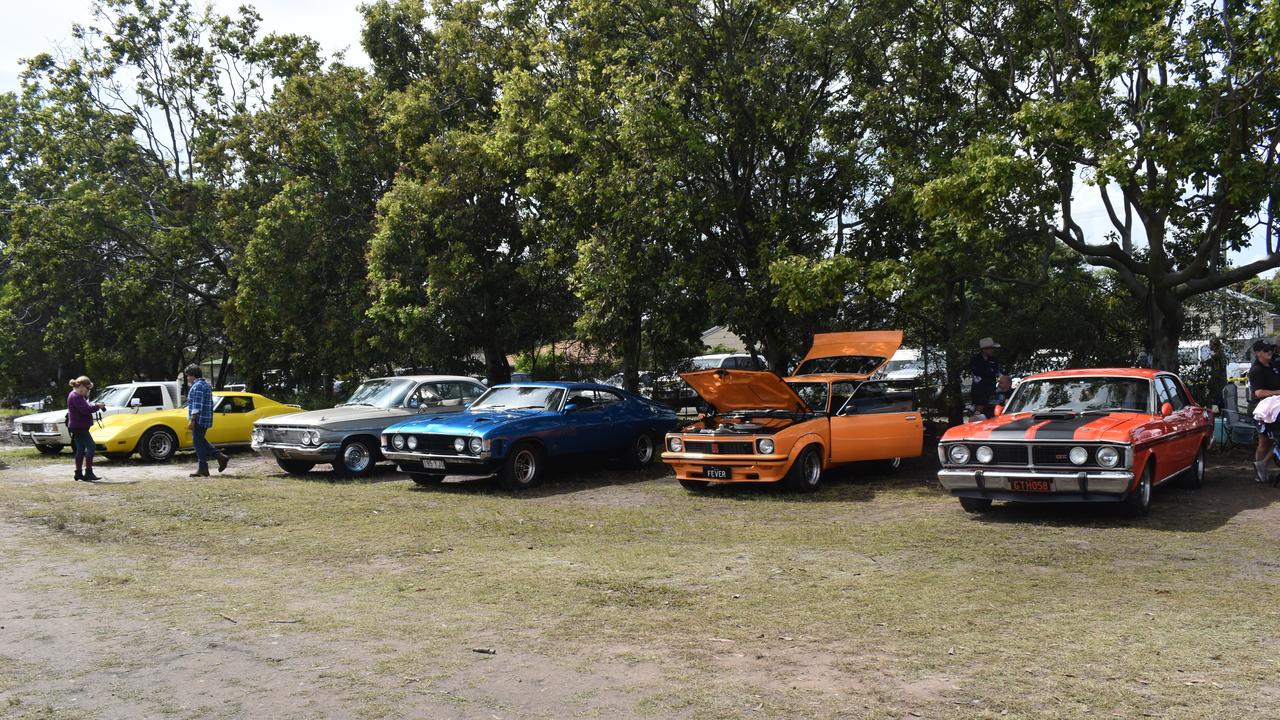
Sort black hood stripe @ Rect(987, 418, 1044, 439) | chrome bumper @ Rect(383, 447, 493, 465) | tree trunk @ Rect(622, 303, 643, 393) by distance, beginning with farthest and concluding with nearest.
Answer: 1. tree trunk @ Rect(622, 303, 643, 393)
2. chrome bumper @ Rect(383, 447, 493, 465)
3. black hood stripe @ Rect(987, 418, 1044, 439)

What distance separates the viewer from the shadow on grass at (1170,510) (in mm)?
10078

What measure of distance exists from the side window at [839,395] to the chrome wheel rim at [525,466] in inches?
170

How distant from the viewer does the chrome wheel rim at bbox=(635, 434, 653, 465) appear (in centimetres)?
1611

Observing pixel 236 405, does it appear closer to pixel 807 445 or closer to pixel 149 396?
pixel 149 396

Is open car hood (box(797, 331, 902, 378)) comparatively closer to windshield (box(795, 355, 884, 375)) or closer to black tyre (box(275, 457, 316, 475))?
windshield (box(795, 355, 884, 375))

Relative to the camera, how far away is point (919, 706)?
16.1 feet

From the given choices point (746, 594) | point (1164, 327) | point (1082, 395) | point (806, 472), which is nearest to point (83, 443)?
point (806, 472)

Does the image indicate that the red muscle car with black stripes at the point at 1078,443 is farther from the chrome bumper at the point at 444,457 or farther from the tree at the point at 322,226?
the tree at the point at 322,226

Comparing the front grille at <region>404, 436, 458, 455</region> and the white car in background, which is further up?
the white car in background

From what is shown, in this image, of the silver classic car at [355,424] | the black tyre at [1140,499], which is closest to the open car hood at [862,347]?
the black tyre at [1140,499]

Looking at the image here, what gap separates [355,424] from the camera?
630 inches

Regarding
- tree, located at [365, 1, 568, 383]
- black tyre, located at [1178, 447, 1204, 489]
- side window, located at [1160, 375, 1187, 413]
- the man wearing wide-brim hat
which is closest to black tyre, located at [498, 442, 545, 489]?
the man wearing wide-brim hat

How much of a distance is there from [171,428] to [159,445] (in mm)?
424

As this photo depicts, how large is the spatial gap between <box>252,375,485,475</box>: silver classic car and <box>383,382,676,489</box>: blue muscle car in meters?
1.36
